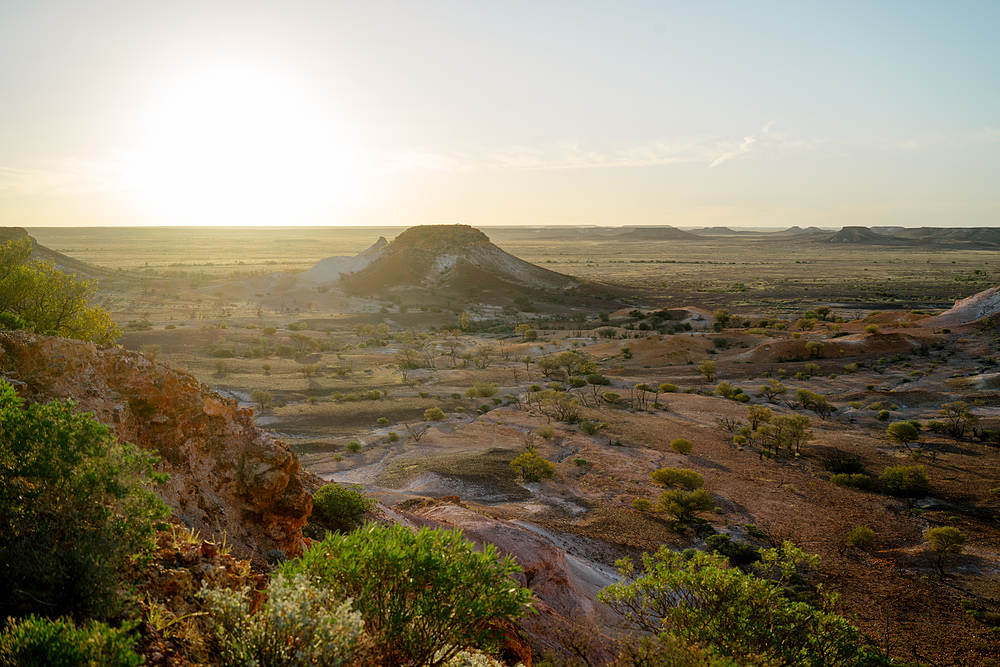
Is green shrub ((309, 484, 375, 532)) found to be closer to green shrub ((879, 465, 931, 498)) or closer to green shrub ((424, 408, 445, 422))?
green shrub ((424, 408, 445, 422))

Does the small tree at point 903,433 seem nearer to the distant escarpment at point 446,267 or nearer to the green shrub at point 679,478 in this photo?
the green shrub at point 679,478

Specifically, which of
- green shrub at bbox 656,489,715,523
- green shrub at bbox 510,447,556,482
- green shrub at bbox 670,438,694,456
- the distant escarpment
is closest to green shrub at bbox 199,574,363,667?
green shrub at bbox 656,489,715,523

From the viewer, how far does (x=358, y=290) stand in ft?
234

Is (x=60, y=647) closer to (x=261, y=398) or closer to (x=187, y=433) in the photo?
(x=187, y=433)

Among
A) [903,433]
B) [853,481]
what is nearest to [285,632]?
[853,481]

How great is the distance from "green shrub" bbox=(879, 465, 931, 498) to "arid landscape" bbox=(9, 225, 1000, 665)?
226 mm

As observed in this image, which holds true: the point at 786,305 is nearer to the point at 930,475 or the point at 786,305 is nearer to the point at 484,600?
the point at 930,475

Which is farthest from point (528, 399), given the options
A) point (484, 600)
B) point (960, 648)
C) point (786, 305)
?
point (786, 305)

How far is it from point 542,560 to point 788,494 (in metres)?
12.2

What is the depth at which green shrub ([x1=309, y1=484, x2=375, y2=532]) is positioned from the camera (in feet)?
38.3

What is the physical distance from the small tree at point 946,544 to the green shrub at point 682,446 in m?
8.85

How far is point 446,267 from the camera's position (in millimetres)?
78250

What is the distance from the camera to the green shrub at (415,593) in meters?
5.05

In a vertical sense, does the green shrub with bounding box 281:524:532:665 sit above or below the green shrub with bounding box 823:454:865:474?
above
